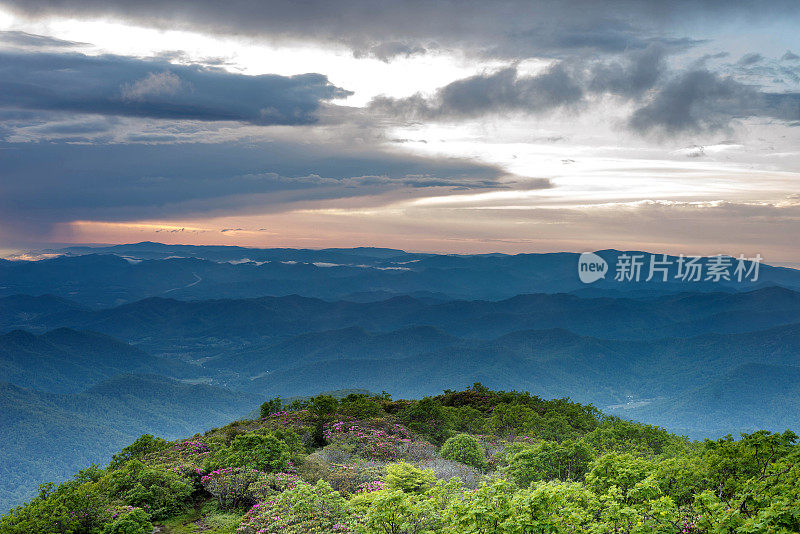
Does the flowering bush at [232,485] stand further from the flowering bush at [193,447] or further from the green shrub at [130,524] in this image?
the flowering bush at [193,447]

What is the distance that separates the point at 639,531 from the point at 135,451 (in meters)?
33.2

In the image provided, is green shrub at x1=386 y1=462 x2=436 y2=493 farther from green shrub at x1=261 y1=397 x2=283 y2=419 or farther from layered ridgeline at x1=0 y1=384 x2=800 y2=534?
green shrub at x1=261 y1=397 x2=283 y2=419

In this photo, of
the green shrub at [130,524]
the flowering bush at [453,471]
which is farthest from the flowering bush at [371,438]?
the green shrub at [130,524]

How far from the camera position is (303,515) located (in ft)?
63.3

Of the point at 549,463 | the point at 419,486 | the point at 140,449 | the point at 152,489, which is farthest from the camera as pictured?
the point at 140,449

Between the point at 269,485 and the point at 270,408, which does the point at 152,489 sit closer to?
the point at 269,485

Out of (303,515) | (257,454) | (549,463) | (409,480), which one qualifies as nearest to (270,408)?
(257,454)

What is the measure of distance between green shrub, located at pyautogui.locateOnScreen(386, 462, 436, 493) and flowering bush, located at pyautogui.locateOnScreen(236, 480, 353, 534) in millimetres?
2465

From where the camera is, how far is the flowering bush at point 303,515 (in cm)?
1872

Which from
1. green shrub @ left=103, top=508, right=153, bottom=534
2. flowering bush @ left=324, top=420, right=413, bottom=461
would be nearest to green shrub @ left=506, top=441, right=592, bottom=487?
flowering bush @ left=324, top=420, right=413, bottom=461

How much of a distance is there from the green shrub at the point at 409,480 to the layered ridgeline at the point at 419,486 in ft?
0.15

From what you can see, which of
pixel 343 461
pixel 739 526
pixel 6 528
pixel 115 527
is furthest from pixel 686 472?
pixel 6 528

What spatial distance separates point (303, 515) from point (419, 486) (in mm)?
4918

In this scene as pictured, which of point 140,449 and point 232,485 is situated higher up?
point 232,485
